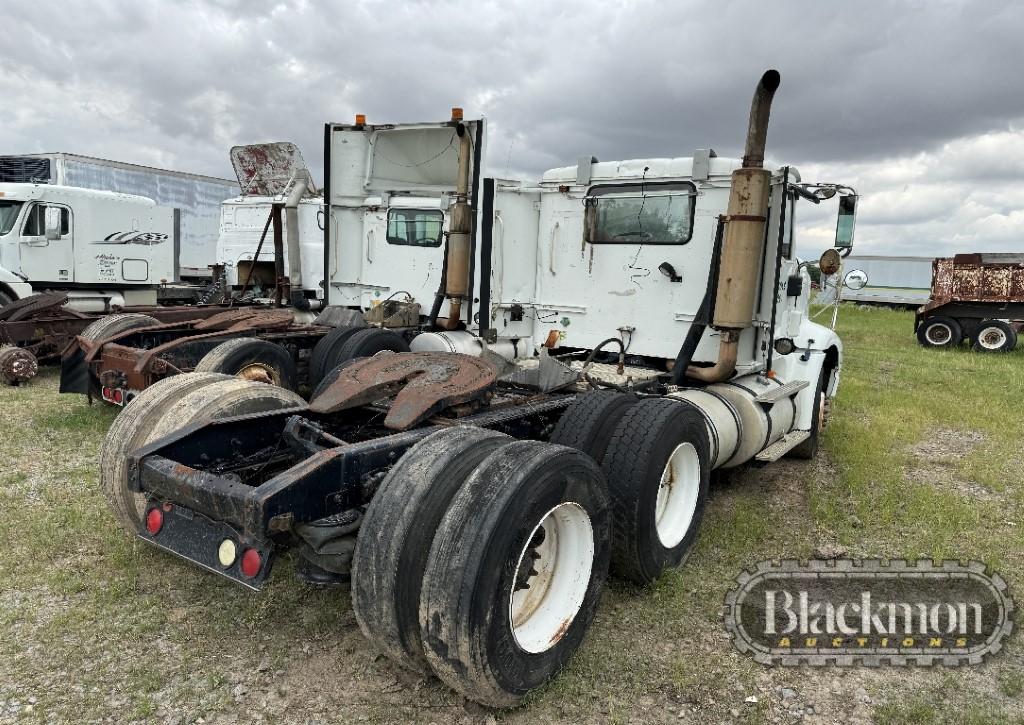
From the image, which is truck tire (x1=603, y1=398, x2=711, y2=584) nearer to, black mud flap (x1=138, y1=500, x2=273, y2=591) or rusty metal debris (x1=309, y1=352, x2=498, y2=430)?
rusty metal debris (x1=309, y1=352, x2=498, y2=430)

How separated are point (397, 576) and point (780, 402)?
4.09 m

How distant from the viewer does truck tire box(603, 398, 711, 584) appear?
3650 mm

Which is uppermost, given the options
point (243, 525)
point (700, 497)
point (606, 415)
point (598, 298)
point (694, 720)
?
point (598, 298)

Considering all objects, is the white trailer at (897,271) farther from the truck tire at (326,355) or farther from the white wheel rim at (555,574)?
the white wheel rim at (555,574)

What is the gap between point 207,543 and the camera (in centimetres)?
285

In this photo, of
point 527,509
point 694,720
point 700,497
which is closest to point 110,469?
point 527,509

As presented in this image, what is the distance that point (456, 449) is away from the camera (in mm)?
2854

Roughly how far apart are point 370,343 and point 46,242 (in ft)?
27.5

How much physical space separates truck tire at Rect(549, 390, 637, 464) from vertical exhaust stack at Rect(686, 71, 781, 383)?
4.83 ft

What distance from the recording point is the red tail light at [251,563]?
266cm

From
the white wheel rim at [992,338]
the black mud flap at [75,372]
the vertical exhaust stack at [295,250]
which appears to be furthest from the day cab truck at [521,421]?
the white wheel rim at [992,338]

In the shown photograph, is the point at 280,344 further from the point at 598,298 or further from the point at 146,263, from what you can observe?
the point at 146,263

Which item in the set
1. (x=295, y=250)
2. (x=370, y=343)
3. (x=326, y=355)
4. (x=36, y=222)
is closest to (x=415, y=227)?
(x=370, y=343)

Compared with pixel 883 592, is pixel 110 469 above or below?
above
